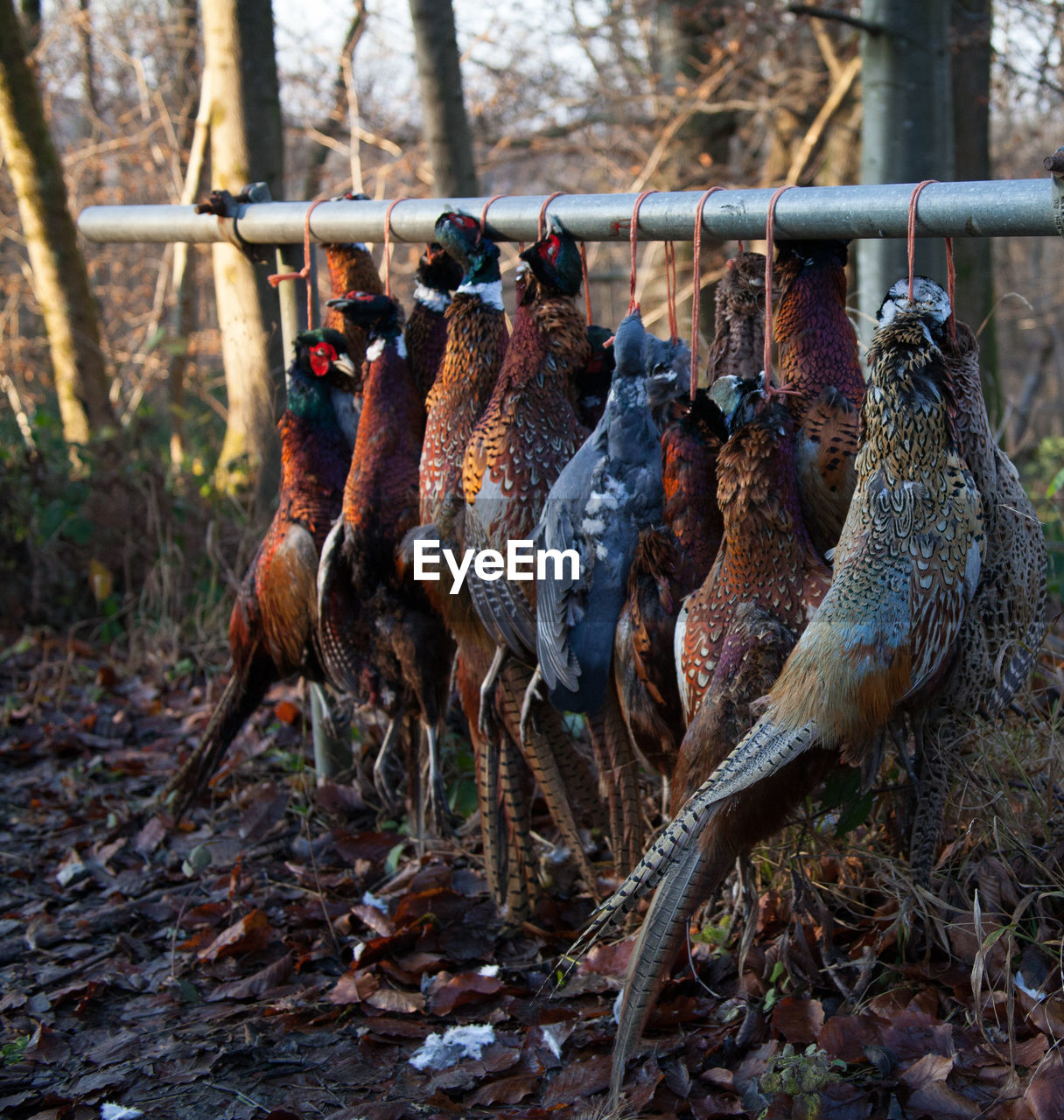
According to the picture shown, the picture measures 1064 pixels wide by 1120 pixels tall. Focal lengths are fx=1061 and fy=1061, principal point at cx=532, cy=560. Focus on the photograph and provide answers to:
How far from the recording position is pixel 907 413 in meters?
2.00

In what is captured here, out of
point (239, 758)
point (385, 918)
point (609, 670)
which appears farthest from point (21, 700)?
point (609, 670)

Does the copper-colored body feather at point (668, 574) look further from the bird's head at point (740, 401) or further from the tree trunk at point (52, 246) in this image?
the tree trunk at point (52, 246)

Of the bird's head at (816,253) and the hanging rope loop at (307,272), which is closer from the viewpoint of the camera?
the bird's head at (816,253)

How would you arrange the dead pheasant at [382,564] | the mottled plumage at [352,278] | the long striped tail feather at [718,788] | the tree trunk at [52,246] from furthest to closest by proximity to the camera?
the tree trunk at [52,246]
the mottled plumage at [352,278]
the dead pheasant at [382,564]
the long striped tail feather at [718,788]

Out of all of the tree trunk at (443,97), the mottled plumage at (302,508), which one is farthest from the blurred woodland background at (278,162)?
the mottled plumage at (302,508)

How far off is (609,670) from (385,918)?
1.23 m

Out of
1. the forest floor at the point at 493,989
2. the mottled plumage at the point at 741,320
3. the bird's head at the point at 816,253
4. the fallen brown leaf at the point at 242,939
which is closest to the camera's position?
the forest floor at the point at 493,989

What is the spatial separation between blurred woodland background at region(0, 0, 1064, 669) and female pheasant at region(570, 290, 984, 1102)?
A: 0.79 m

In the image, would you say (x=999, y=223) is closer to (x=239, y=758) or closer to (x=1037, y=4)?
(x=239, y=758)

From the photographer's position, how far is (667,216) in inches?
98.1

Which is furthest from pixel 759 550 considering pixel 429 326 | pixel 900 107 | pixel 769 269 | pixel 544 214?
pixel 900 107

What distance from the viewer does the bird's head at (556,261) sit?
2.59m

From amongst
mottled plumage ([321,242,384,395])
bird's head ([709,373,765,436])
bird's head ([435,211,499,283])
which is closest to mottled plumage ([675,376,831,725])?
bird's head ([709,373,765,436])

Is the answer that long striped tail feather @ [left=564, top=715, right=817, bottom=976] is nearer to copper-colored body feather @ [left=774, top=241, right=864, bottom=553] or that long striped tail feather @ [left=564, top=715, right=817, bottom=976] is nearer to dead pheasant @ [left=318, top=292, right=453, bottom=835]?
copper-colored body feather @ [left=774, top=241, right=864, bottom=553]
